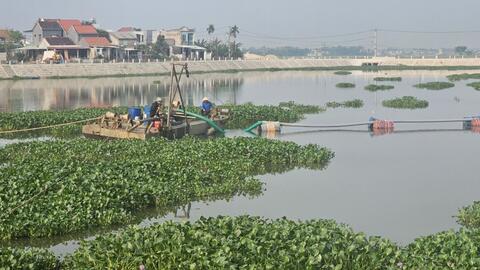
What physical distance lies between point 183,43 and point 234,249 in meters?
101

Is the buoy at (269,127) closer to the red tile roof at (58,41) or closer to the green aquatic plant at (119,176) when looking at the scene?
the green aquatic plant at (119,176)

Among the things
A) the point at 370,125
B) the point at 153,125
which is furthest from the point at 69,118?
the point at 370,125

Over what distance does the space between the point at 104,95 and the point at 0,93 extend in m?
8.59

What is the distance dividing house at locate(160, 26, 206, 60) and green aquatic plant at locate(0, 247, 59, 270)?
90.9 meters

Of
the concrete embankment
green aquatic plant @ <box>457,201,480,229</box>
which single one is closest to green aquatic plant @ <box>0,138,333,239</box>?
green aquatic plant @ <box>457,201,480,229</box>

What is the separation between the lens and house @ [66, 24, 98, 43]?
83.8 metres

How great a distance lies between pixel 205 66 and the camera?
92938 millimetres

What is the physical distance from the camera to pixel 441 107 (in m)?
39.8

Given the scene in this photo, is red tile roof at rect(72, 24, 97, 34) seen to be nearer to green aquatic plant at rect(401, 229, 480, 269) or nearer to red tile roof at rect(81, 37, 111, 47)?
red tile roof at rect(81, 37, 111, 47)

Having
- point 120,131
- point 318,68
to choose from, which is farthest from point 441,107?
point 318,68

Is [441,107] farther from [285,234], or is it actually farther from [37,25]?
[37,25]

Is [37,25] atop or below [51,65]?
atop

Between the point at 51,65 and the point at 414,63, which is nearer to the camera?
the point at 51,65

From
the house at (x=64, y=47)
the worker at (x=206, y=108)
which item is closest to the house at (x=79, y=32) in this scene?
the house at (x=64, y=47)
